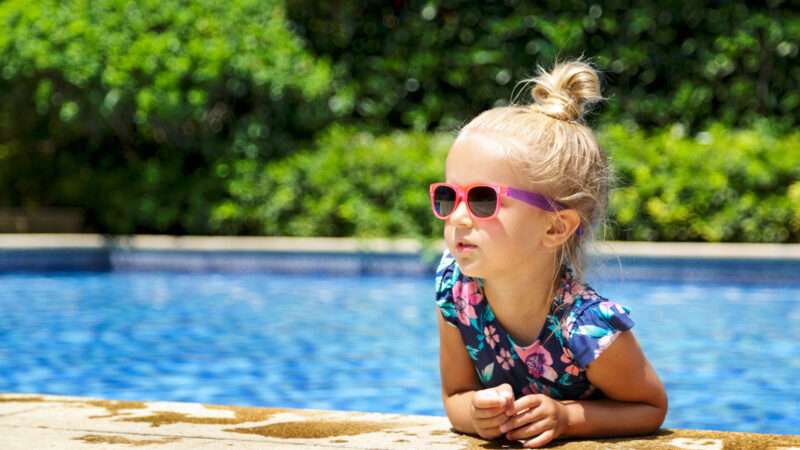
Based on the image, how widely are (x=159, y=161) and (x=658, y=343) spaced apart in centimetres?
814

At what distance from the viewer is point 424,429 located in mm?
3205

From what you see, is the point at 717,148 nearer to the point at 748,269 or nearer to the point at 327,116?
the point at 748,269

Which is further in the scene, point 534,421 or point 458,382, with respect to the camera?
point 458,382

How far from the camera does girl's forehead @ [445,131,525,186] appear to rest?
9.36ft

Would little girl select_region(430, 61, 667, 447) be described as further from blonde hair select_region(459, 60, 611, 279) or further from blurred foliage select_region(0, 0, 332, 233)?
blurred foliage select_region(0, 0, 332, 233)

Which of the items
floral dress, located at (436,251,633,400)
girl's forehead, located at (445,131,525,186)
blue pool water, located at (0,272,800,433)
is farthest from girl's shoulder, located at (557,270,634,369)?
blue pool water, located at (0,272,800,433)

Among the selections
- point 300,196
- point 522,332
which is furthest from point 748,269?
point 522,332

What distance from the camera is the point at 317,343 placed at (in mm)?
7688

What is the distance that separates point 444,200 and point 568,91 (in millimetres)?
411

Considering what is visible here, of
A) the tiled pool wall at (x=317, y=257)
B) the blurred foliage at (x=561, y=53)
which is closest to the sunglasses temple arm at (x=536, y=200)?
the tiled pool wall at (x=317, y=257)

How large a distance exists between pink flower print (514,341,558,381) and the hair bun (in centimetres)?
56

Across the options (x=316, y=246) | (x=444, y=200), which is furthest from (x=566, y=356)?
(x=316, y=246)

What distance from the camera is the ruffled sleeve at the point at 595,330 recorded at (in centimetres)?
286

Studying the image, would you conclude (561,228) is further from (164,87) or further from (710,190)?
(164,87)
